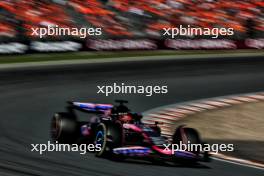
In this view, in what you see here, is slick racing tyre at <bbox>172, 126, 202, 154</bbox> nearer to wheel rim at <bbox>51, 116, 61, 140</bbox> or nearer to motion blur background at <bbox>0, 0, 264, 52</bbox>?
wheel rim at <bbox>51, 116, 61, 140</bbox>

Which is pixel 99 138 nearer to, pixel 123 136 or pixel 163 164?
pixel 123 136

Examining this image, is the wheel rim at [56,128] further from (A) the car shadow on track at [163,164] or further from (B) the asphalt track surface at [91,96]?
(A) the car shadow on track at [163,164]

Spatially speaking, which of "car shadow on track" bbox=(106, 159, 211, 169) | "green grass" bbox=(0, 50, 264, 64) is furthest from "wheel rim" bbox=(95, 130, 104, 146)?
"green grass" bbox=(0, 50, 264, 64)

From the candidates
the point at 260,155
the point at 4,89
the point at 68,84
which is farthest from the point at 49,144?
the point at 68,84

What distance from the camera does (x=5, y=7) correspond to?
1142 inches

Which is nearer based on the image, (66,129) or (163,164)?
(163,164)

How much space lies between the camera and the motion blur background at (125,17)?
28328mm

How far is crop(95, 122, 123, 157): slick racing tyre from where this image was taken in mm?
10930

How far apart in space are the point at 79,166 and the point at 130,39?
19648mm

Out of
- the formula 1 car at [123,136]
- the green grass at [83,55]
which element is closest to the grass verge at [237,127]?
the formula 1 car at [123,136]

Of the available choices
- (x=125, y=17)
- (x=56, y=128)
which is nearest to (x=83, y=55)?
(x=125, y=17)

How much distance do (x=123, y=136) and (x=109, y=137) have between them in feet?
1.09

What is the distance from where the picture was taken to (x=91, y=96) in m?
19.8

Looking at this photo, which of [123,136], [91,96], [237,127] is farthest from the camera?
[91,96]
